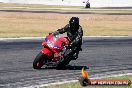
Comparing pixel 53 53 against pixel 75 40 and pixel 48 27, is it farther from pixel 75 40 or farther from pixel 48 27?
pixel 48 27

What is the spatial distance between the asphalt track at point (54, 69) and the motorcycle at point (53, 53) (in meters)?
0.21

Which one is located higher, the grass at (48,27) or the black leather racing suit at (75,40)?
the black leather racing suit at (75,40)

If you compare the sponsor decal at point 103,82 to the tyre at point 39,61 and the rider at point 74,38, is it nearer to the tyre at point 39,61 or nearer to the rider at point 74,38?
the rider at point 74,38

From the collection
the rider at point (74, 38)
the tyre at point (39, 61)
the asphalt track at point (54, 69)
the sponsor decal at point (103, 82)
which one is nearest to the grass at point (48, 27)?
the asphalt track at point (54, 69)

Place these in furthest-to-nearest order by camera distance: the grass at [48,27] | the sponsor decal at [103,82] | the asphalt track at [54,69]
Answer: the grass at [48,27] < the asphalt track at [54,69] < the sponsor decal at [103,82]

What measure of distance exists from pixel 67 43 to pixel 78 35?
1.33 feet

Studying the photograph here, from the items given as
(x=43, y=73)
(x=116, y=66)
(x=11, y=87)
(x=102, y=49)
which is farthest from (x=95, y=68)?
(x=102, y=49)

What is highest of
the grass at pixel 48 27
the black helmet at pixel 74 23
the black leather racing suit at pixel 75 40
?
the black helmet at pixel 74 23

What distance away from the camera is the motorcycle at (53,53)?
12938mm

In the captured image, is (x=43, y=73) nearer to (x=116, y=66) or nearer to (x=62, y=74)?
(x=62, y=74)

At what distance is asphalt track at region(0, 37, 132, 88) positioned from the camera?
1132 cm

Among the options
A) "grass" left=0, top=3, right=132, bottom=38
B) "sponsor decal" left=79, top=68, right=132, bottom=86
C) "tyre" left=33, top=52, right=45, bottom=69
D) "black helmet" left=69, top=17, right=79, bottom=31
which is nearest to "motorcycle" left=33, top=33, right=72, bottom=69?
"tyre" left=33, top=52, right=45, bottom=69

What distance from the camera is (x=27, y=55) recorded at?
16.5 metres

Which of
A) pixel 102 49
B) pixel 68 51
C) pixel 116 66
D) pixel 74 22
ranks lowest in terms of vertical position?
pixel 102 49
